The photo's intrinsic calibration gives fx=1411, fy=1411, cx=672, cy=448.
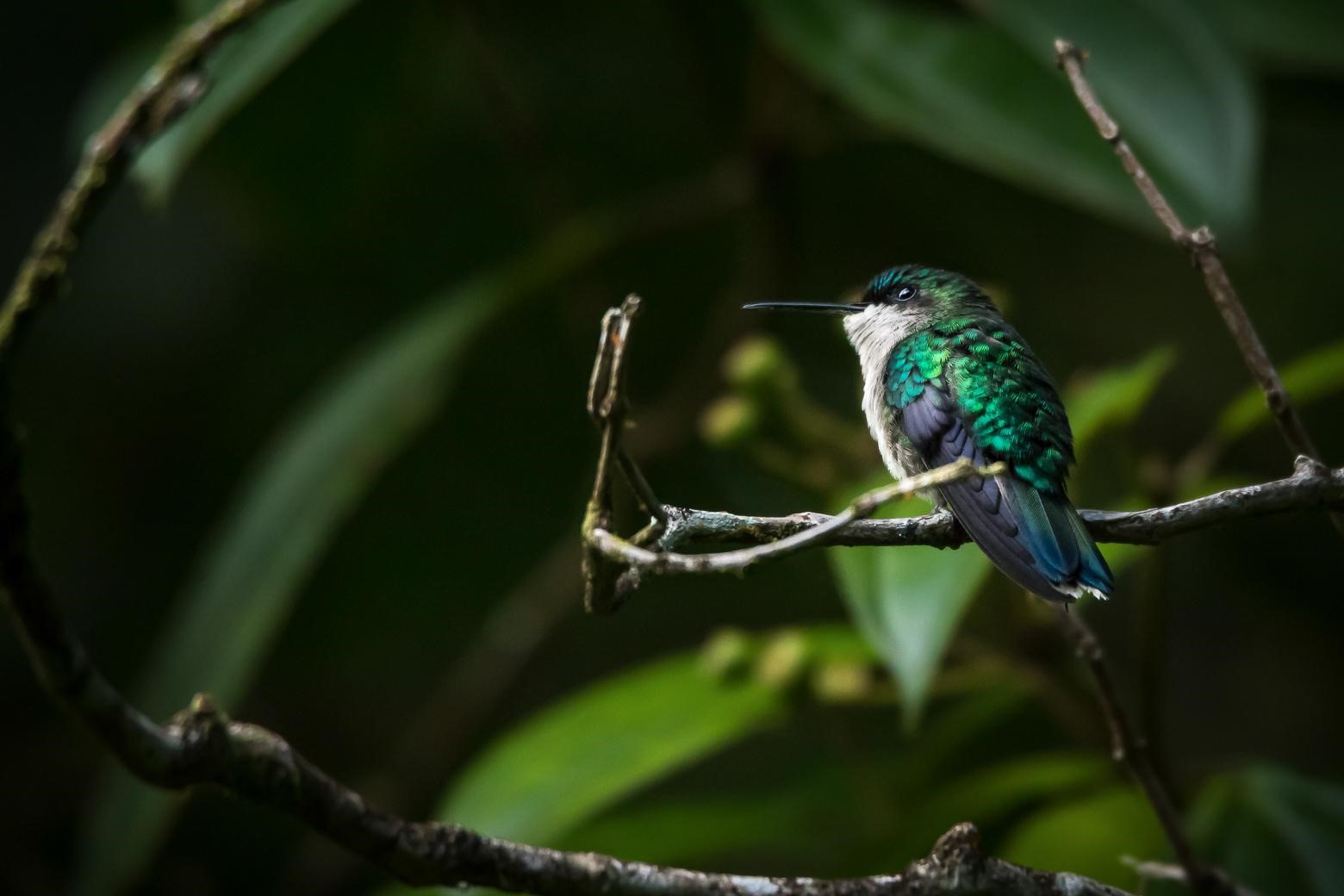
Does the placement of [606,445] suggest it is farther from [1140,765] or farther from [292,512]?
[292,512]

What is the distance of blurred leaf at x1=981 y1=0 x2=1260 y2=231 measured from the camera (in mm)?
2697

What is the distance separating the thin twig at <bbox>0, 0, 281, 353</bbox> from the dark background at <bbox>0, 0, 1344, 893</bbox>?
2.55 meters

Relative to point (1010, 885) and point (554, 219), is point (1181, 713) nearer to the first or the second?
point (554, 219)

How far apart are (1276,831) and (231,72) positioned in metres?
2.45

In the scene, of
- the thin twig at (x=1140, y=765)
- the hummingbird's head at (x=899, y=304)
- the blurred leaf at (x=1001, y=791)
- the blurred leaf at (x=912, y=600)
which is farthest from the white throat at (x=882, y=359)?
the blurred leaf at (x=1001, y=791)

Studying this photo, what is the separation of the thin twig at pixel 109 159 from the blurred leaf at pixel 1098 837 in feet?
6.51

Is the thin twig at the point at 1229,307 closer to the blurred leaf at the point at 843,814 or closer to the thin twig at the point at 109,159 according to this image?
the thin twig at the point at 109,159

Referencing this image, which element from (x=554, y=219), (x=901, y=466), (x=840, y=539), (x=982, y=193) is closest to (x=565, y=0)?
(x=554, y=219)

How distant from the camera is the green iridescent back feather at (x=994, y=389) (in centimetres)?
190

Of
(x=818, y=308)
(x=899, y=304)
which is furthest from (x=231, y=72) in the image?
(x=899, y=304)

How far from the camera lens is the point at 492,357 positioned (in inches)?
182

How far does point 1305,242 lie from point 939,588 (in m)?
3.01

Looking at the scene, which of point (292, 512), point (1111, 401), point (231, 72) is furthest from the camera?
point (292, 512)

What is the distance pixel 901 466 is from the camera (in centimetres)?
212
